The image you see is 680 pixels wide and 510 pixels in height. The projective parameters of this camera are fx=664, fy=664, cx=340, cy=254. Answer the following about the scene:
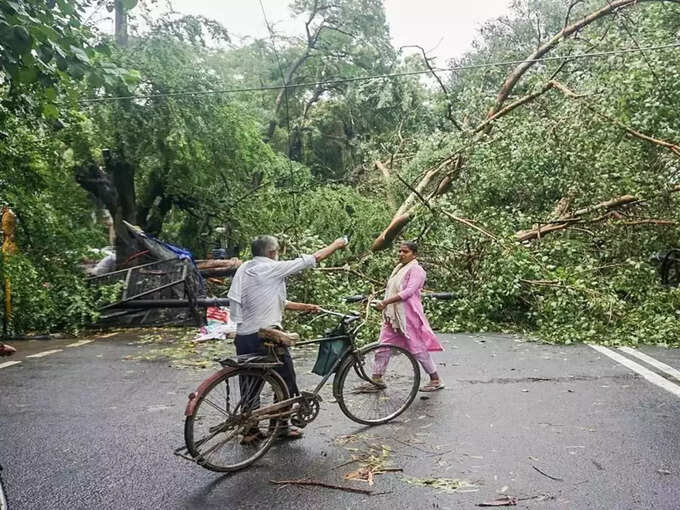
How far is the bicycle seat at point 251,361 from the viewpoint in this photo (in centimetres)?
442

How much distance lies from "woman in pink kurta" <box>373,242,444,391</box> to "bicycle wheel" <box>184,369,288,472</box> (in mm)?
1922

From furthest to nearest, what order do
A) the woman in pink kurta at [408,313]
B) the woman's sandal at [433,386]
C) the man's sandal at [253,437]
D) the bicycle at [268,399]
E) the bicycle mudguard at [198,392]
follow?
1. the woman's sandal at [433,386]
2. the woman in pink kurta at [408,313]
3. the man's sandal at [253,437]
4. the bicycle at [268,399]
5. the bicycle mudguard at [198,392]

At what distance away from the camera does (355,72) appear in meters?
25.8

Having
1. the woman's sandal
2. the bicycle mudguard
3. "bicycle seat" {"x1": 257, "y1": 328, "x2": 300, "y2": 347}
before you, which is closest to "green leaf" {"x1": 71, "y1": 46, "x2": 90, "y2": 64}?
"bicycle seat" {"x1": 257, "y1": 328, "x2": 300, "y2": 347}

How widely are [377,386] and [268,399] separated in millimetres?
1156

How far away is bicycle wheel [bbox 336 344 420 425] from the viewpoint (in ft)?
17.6

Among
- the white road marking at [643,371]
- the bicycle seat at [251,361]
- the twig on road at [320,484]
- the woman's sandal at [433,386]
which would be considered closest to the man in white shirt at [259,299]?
the bicycle seat at [251,361]

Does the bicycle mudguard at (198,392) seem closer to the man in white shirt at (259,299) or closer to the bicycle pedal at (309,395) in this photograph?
the man in white shirt at (259,299)

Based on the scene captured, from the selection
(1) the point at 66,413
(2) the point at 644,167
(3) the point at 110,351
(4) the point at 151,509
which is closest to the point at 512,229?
(2) the point at 644,167

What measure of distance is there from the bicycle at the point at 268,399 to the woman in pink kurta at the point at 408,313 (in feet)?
2.45

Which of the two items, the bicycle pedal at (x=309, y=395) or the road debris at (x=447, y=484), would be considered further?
the bicycle pedal at (x=309, y=395)

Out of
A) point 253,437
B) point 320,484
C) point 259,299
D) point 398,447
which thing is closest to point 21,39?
point 259,299

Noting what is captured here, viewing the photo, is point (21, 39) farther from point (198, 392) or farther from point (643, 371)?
point (643, 371)

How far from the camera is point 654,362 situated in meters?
7.91
